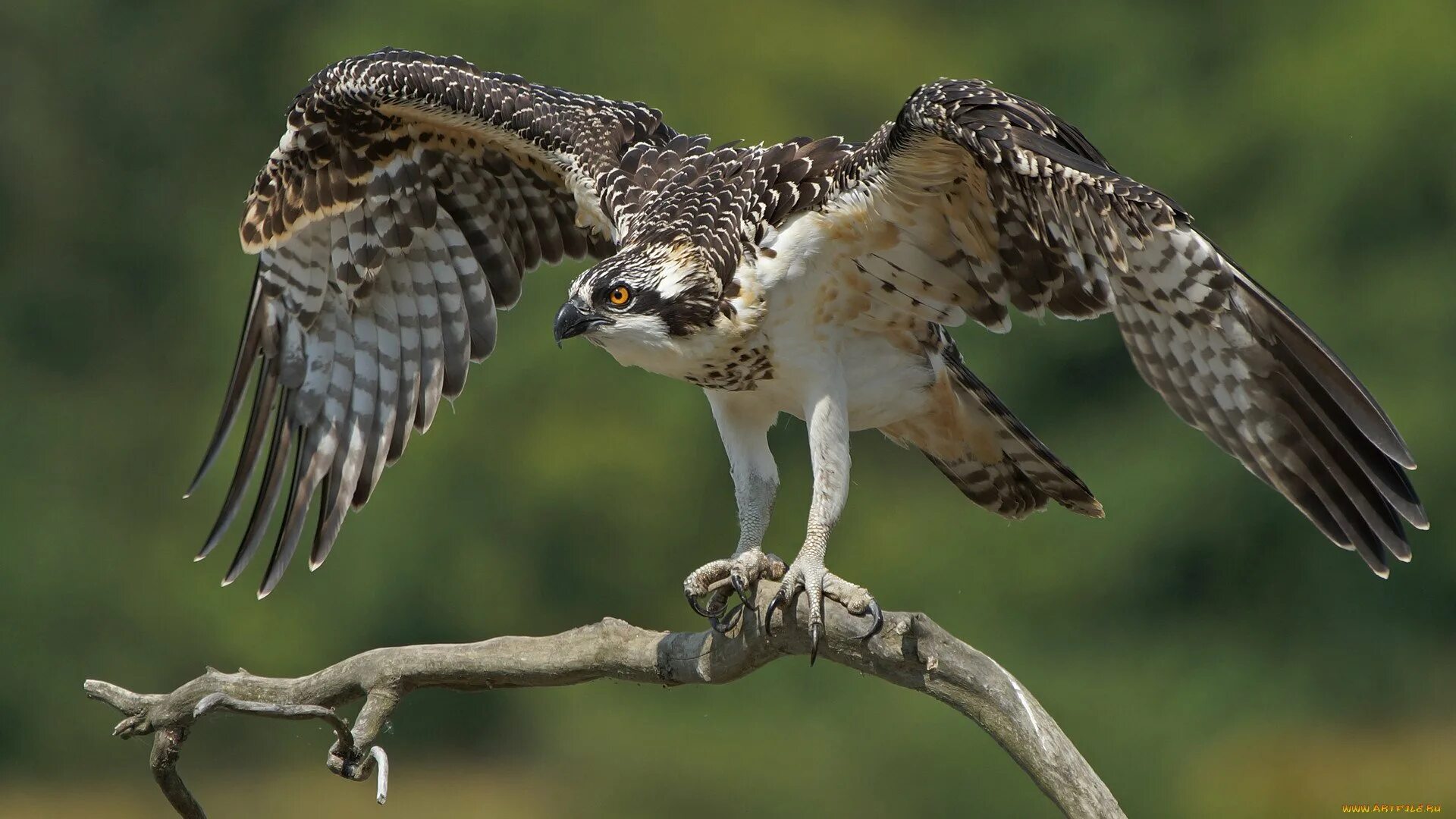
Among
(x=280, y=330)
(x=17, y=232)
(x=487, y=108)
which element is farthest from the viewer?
(x=17, y=232)

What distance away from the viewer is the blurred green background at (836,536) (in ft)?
52.5

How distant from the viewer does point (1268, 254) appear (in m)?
17.4

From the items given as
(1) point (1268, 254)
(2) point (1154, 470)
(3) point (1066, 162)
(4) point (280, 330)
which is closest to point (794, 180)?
(3) point (1066, 162)

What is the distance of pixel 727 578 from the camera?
18.4 ft

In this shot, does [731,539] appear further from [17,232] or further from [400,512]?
[17,232]

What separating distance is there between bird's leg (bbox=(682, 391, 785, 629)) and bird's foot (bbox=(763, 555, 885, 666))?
40 cm

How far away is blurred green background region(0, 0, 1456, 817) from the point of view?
52.5 feet

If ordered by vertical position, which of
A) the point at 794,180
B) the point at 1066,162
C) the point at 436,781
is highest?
the point at 436,781

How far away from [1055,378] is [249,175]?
→ 28.9ft

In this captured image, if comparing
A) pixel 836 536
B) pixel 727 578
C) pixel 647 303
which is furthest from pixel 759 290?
pixel 836 536

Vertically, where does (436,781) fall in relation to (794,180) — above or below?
above

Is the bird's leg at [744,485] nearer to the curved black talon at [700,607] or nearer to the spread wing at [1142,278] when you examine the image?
the curved black talon at [700,607]

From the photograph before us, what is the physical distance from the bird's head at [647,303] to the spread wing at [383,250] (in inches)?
36.0

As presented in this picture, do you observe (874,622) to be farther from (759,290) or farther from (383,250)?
(383,250)
